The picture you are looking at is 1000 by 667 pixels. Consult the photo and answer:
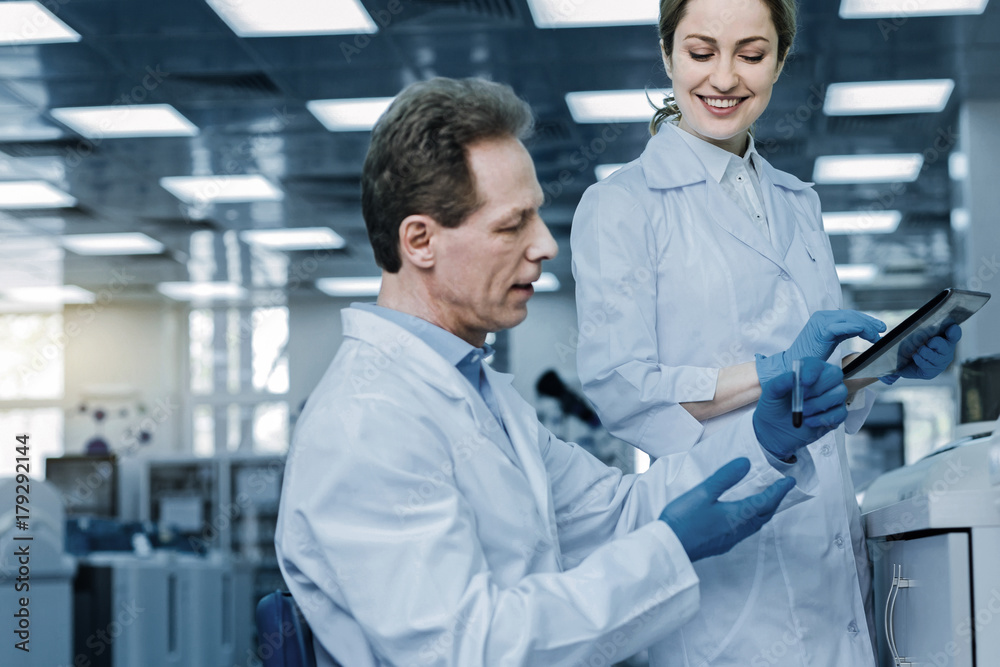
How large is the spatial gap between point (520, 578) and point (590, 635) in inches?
5.2

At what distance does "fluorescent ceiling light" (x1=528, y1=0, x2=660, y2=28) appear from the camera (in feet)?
14.2

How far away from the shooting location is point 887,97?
5.49 meters

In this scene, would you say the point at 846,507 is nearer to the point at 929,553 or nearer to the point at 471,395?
the point at 929,553

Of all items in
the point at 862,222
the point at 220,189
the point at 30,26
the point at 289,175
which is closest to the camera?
the point at 30,26

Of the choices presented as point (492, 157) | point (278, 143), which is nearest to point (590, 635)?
point (492, 157)

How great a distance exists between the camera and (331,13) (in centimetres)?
441

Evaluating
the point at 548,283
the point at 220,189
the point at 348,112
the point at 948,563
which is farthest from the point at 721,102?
the point at 548,283

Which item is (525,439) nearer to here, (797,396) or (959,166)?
(797,396)

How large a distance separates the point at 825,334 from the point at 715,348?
0.19m

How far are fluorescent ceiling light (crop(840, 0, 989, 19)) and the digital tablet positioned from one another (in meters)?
3.49

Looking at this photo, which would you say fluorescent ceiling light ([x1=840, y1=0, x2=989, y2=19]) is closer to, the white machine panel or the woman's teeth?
the woman's teeth

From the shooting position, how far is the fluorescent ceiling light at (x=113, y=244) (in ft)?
26.5

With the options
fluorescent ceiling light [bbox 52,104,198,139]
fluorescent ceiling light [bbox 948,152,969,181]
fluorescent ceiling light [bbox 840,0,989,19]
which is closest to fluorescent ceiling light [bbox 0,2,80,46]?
fluorescent ceiling light [bbox 52,104,198,139]

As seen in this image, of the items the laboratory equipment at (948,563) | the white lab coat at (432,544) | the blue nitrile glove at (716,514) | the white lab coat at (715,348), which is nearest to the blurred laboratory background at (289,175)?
the laboratory equipment at (948,563)
